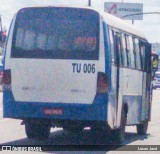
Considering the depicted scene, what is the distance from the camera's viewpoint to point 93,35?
1722 cm

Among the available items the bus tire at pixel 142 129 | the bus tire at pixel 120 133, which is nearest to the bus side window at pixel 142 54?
the bus tire at pixel 142 129

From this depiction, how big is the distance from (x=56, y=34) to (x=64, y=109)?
1656 millimetres

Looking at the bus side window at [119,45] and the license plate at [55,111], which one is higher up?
the bus side window at [119,45]

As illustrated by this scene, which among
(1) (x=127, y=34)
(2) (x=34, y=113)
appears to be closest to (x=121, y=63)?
(1) (x=127, y=34)

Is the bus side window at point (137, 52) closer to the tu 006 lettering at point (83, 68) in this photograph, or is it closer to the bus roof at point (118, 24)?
the bus roof at point (118, 24)

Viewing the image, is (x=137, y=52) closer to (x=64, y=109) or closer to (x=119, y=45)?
(x=119, y=45)

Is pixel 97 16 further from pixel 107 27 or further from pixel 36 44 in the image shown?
pixel 36 44

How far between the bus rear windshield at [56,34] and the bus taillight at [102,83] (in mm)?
394

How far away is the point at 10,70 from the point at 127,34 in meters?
3.80

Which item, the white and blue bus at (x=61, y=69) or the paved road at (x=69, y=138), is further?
the paved road at (x=69, y=138)

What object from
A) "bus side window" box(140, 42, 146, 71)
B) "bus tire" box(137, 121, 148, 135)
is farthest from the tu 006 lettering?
"bus tire" box(137, 121, 148, 135)

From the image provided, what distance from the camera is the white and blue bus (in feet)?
55.9

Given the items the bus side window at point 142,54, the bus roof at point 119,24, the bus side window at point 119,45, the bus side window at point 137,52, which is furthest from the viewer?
the bus side window at point 142,54

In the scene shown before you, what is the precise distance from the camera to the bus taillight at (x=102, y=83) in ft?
55.8
